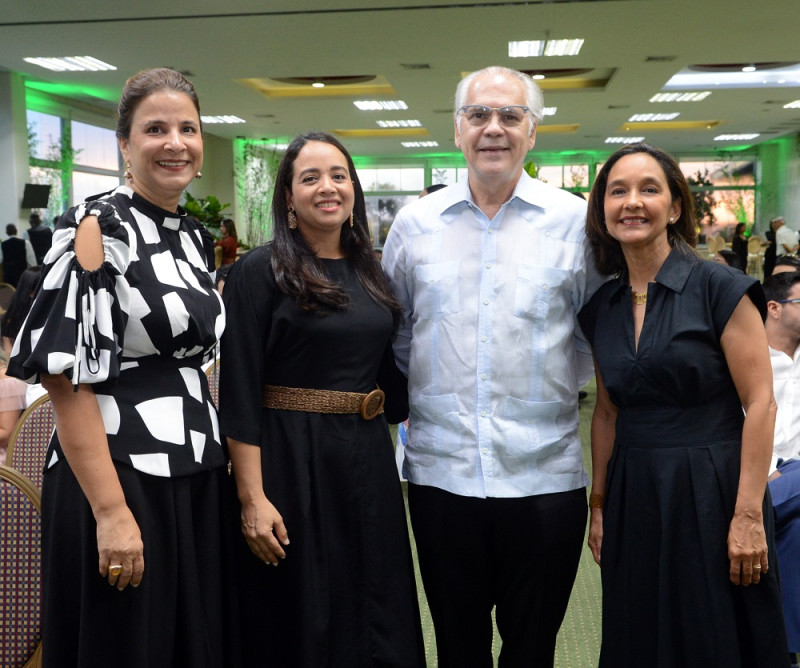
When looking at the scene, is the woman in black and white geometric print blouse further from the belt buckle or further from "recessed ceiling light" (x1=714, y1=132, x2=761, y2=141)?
"recessed ceiling light" (x1=714, y1=132, x2=761, y2=141)

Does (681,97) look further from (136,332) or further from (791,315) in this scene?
(136,332)

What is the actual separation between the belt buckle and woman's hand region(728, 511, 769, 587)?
82cm

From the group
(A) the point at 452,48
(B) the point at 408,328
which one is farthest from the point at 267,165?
(B) the point at 408,328

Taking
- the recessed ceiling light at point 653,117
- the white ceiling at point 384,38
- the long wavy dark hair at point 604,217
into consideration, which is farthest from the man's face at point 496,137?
the recessed ceiling light at point 653,117

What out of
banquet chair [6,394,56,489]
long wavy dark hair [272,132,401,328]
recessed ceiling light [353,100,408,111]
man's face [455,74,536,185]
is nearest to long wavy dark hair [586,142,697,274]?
man's face [455,74,536,185]

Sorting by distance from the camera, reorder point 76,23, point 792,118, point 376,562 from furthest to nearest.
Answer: point 792,118, point 76,23, point 376,562

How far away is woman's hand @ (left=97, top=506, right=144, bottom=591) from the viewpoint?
1.51 m

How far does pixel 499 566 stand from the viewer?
2090 mm

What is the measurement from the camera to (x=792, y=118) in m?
17.3

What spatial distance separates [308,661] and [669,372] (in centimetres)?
101

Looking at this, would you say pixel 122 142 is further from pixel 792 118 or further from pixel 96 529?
pixel 792 118

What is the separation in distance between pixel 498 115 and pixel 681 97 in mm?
13764

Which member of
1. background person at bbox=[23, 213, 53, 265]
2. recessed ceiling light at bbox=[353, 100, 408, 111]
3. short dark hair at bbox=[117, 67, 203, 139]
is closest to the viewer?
short dark hair at bbox=[117, 67, 203, 139]

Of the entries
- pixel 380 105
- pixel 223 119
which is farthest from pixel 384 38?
pixel 223 119
